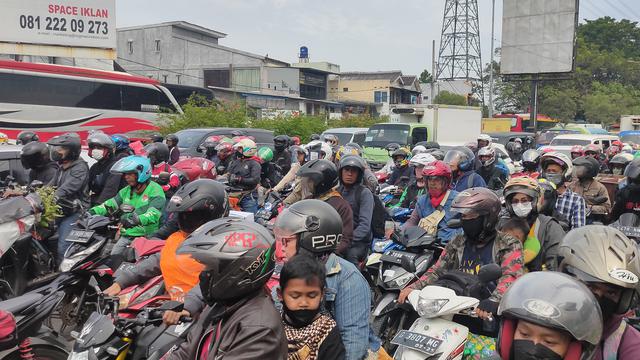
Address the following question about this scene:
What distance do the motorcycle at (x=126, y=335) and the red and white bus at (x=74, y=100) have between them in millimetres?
17477

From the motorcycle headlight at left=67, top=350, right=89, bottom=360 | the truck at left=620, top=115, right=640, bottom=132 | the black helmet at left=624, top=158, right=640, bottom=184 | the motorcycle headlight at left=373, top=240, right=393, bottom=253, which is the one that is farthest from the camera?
the truck at left=620, top=115, right=640, bottom=132

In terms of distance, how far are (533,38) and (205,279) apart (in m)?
41.4

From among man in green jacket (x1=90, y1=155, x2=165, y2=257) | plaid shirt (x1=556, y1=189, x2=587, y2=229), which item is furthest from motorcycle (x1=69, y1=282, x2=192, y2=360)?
plaid shirt (x1=556, y1=189, x2=587, y2=229)

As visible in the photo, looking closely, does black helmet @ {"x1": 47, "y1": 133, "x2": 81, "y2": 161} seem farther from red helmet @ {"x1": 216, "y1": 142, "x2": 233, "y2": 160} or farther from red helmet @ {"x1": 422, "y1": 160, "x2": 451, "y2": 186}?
red helmet @ {"x1": 422, "y1": 160, "x2": 451, "y2": 186}

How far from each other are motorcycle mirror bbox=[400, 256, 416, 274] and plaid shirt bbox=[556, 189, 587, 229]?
2561mm

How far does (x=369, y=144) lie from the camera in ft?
60.2

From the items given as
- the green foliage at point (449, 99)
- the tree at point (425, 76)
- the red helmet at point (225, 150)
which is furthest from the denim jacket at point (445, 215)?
the tree at point (425, 76)

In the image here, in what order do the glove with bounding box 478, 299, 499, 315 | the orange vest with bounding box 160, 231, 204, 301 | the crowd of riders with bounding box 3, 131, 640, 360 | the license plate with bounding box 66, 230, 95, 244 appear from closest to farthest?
the crowd of riders with bounding box 3, 131, 640, 360
the glove with bounding box 478, 299, 499, 315
the orange vest with bounding box 160, 231, 204, 301
the license plate with bounding box 66, 230, 95, 244

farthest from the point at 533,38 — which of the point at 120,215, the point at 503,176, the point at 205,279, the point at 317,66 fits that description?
the point at 205,279

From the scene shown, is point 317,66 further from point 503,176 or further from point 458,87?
point 503,176

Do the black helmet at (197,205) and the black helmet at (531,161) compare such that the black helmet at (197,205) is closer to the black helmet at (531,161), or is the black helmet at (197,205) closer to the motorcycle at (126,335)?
the motorcycle at (126,335)

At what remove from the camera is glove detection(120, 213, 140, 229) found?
5.67 metres

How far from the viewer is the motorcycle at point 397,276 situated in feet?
15.4

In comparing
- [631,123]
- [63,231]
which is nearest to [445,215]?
[63,231]
